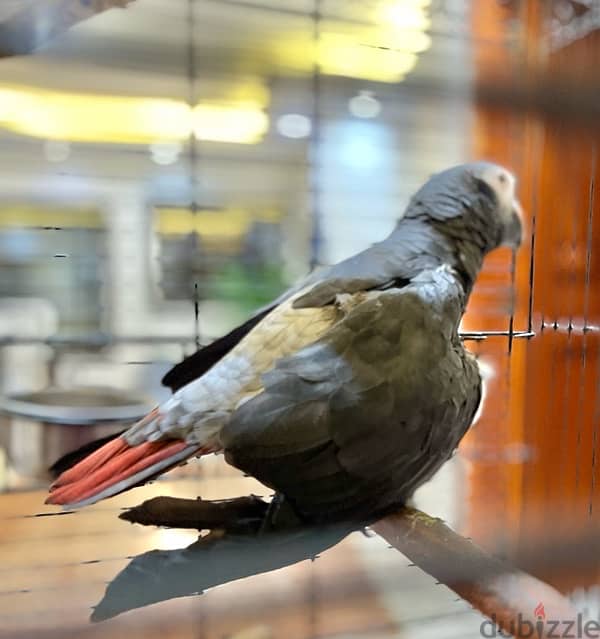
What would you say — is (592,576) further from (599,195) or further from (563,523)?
(599,195)

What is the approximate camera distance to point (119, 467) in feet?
1.80

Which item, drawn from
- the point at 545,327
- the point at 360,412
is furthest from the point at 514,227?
the point at 360,412

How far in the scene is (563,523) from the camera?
914 millimetres

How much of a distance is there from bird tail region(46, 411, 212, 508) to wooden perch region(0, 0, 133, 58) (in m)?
0.40

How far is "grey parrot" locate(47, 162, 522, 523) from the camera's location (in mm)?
523

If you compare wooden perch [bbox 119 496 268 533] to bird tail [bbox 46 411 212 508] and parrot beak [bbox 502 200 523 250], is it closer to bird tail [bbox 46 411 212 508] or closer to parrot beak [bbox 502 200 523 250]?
bird tail [bbox 46 411 212 508]

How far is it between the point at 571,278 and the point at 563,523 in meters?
0.38

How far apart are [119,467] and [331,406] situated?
8.1 inches

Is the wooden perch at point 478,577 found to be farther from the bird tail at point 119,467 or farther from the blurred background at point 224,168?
the bird tail at point 119,467

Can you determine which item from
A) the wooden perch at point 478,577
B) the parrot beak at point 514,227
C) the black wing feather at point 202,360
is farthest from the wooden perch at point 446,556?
the parrot beak at point 514,227

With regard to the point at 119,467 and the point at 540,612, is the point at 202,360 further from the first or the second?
the point at 540,612

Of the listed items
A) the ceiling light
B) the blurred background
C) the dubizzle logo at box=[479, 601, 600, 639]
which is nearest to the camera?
the dubizzle logo at box=[479, 601, 600, 639]

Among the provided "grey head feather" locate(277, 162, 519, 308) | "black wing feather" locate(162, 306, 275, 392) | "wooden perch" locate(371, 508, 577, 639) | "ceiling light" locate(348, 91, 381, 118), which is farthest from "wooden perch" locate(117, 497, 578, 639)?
"ceiling light" locate(348, 91, 381, 118)

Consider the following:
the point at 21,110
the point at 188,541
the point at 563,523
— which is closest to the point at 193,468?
the point at 188,541
